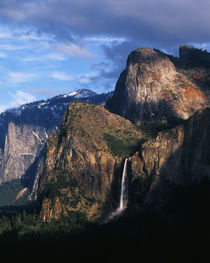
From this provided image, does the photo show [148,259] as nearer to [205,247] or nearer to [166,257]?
[166,257]

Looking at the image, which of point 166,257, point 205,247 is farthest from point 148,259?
point 205,247

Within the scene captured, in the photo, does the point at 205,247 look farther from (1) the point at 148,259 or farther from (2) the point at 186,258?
(1) the point at 148,259

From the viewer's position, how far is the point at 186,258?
194375 millimetres

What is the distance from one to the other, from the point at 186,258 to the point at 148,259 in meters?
14.5

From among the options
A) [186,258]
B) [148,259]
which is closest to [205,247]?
[186,258]

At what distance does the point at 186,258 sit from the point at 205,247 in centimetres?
860

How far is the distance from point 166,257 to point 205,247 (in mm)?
14973

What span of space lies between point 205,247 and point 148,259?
855 inches

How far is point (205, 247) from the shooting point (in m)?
197

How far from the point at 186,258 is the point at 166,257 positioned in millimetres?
7979

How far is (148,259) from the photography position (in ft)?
654
